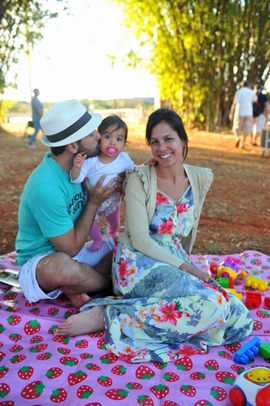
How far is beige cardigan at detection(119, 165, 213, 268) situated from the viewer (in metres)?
2.78

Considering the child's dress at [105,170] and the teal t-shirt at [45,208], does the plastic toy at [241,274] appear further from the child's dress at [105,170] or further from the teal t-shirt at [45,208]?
the teal t-shirt at [45,208]

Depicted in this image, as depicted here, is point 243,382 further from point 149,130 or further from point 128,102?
point 128,102

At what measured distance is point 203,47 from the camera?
48.4 feet

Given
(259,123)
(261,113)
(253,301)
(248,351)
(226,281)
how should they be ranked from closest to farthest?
(248,351), (253,301), (226,281), (261,113), (259,123)

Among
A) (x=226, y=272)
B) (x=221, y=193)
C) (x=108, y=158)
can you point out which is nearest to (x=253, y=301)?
(x=226, y=272)

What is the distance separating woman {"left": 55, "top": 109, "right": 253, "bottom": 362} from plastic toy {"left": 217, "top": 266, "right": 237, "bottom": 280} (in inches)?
22.3

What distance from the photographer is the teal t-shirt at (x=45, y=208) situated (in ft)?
8.98

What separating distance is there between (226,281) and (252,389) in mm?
Result: 1434

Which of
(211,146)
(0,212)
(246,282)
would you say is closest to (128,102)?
(211,146)

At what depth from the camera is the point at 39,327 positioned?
2775 mm

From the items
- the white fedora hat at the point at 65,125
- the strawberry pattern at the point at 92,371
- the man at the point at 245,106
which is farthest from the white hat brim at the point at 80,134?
the man at the point at 245,106

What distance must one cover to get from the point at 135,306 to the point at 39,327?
2.23ft

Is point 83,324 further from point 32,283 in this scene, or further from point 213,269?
point 213,269

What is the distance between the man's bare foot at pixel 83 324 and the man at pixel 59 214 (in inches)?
1.5
